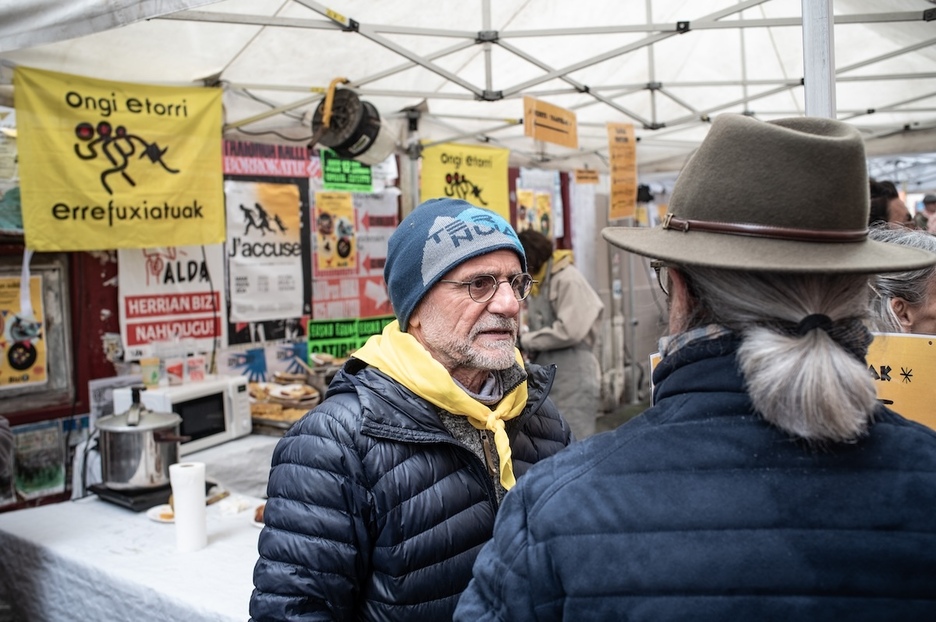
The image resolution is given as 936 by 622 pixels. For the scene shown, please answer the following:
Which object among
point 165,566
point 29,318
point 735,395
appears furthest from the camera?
point 29,318

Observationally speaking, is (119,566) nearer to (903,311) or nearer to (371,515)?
(371,515)

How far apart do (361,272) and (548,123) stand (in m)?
2.19

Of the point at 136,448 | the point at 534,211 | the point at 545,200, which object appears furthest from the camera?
the point at 545,200

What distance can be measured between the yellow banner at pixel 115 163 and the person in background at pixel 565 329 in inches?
94.0

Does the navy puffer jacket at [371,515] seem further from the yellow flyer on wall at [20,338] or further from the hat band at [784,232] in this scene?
the yellow flyer on wall at [20,338]

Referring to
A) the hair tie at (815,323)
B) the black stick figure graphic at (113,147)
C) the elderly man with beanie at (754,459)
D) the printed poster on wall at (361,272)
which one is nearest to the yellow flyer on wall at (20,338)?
the black stick figure graphic at (113,147)

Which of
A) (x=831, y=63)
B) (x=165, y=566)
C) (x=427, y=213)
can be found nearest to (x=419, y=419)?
(x=427, y=213)

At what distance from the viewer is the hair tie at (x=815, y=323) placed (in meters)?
0.93

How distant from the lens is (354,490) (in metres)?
1.61

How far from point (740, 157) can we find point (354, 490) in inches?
42.4

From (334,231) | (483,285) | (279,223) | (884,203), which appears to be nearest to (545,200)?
(334,231)

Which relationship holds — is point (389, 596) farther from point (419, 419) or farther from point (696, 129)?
point (696, 129)

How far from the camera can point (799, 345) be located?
0.91 meters

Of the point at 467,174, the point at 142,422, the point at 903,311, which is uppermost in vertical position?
the point at 467,174
